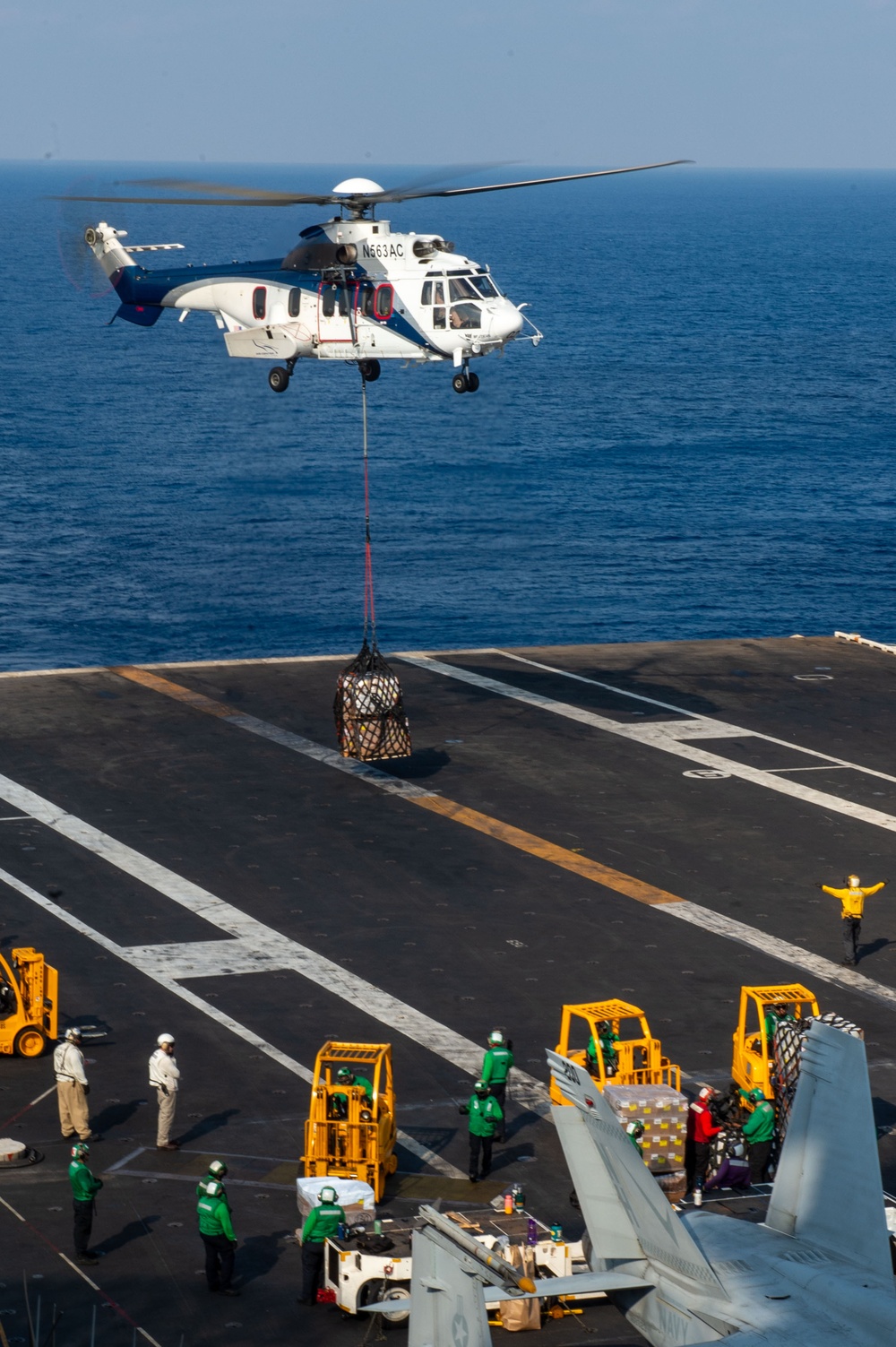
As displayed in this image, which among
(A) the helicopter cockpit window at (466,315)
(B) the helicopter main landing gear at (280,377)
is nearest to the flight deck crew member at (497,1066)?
(A) the helicopter cockpit window at (466,315)

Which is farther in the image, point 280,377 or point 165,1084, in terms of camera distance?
point 280,377

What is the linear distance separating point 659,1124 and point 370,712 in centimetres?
1801

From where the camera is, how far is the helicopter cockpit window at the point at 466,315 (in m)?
41.8

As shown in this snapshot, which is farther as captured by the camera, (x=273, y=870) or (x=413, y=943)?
(x=273, y=870)

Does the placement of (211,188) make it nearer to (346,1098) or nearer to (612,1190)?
(346,1098)

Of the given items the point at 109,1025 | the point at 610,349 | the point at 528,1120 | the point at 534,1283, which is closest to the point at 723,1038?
the point at 528,1120

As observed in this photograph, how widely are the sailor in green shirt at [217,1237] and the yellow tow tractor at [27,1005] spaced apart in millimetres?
8099

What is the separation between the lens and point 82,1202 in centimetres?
2427

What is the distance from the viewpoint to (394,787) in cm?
4591

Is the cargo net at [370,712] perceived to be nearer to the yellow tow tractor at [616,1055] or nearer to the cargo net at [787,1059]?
the yellow tow tractor at [616,1055]

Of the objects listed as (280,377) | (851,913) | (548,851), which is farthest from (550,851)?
(280,377)

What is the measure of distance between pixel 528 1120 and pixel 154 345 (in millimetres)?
163661

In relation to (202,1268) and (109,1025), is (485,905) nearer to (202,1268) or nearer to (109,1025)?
(109,1025)

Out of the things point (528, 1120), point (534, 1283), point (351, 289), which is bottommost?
point (528, 1120)
